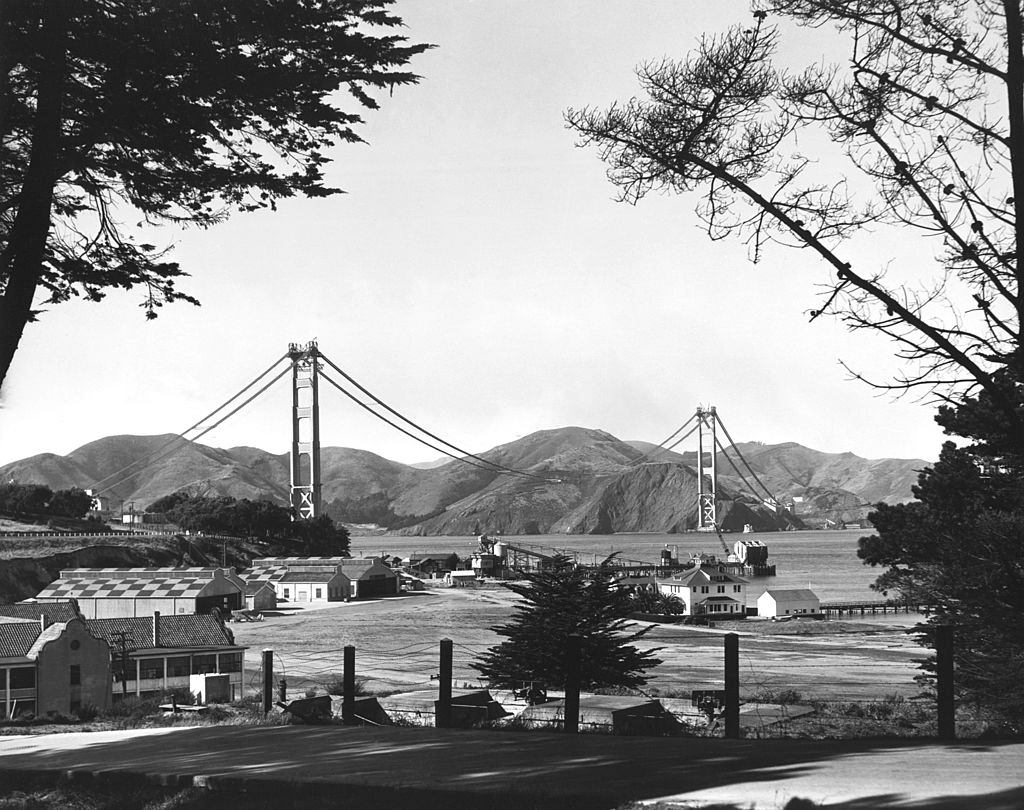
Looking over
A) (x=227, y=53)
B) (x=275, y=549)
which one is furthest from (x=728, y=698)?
(x=275, y=549)

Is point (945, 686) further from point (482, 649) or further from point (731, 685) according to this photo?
point (482, 649)

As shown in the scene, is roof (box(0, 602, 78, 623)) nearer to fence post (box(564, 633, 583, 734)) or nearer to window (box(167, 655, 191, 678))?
window (box(167, 655, 191, 678))

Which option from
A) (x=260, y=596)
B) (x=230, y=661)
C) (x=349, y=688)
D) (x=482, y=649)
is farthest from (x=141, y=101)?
(x=260, y=596)

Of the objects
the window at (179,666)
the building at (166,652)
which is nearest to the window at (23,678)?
the building at (166,652)

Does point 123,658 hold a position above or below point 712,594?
above

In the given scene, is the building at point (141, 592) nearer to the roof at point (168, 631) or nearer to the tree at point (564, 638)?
the roof at point (168, 631)

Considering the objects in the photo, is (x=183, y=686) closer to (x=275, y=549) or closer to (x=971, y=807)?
(x=971, y=807)
